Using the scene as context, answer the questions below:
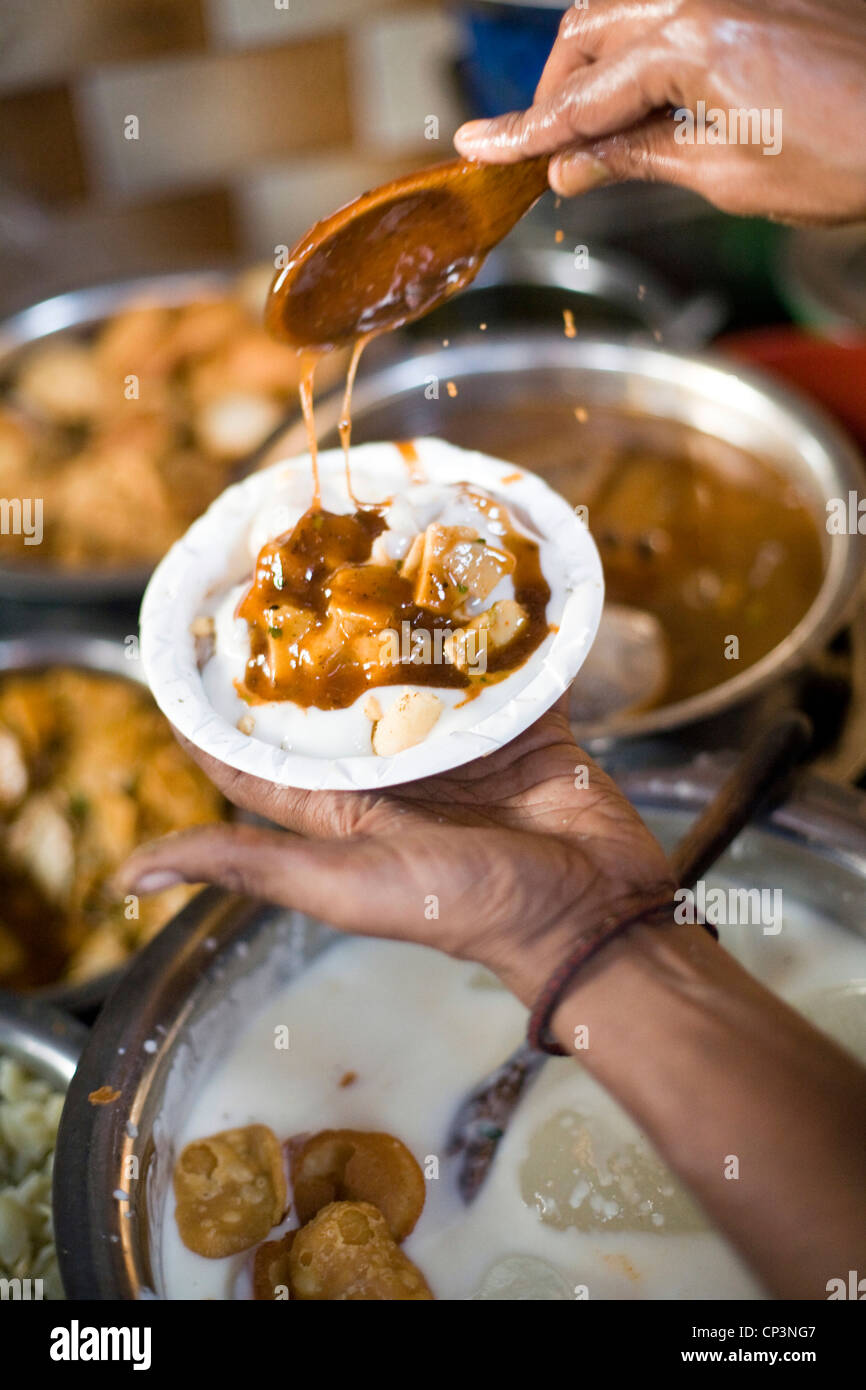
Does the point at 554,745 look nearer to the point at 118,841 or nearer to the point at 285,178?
the point at 118,841

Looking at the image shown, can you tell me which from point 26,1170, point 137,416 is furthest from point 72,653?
→ point 26,1170

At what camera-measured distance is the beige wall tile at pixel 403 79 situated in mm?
4152

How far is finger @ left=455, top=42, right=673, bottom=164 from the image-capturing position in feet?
5.45

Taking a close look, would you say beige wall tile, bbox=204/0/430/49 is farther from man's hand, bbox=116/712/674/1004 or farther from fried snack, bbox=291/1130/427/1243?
fried snack, bbox=291/1130/427/1243

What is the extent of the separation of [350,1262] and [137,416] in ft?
8.86

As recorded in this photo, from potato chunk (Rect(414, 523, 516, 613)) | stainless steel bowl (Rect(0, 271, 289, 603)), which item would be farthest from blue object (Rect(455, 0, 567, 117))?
potato chunk (Rect(414, 523, 516, 613))

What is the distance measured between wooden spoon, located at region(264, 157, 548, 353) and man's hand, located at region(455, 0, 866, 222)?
6cm

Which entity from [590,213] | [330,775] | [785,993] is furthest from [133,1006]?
[590,213]

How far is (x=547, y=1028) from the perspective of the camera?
1412 millimetres

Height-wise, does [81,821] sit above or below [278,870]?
above

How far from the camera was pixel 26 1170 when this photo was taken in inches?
77.9

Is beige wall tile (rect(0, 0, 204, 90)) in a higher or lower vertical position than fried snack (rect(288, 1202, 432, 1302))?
higher
